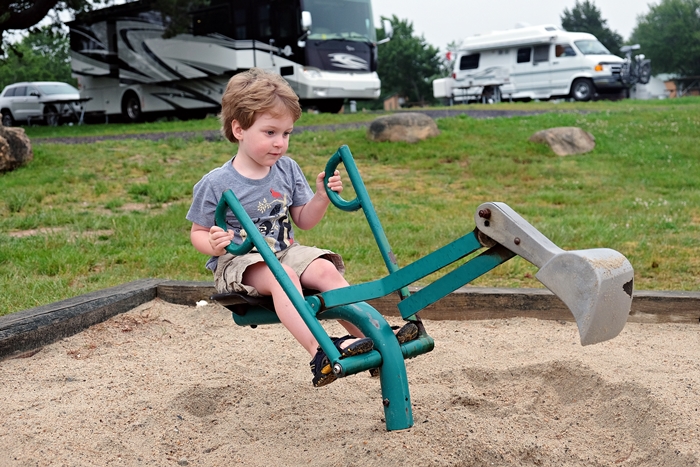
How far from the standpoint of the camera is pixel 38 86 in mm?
22281

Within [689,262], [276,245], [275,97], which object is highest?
[275,97]

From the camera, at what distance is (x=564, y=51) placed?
2220 centimetres

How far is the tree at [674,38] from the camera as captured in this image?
174ft

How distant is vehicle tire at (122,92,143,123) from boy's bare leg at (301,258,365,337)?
57.8ft

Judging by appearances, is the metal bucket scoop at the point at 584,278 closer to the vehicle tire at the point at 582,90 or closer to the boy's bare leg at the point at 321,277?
the boy's bare leg at the point at 321,277

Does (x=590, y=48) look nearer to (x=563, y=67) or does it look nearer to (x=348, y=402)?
(x=563, y=67)

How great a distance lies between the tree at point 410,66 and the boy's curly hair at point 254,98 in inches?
1963

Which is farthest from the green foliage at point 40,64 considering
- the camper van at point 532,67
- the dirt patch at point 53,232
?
the dirt patch at point 53,232

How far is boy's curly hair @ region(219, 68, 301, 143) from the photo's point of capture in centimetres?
236

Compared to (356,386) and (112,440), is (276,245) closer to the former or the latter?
A: (356,386)

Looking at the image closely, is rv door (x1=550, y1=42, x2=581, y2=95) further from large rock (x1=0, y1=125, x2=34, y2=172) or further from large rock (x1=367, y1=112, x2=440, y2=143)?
large rock (x1=0, y1=125, x2=34, y2=172)

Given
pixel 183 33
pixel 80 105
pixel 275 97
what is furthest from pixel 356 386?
pixel 80 105

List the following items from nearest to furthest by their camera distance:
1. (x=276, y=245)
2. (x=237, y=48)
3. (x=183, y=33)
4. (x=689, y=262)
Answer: (x=276, y=245)
(x=689, y=262)
(x=237, y=48)
(x=183, y=33)

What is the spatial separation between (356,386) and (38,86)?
72.6 feet
